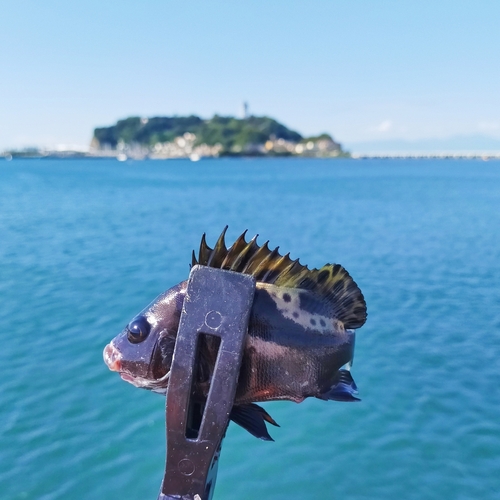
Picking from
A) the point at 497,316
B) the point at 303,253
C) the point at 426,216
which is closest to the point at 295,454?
the point at 497,316

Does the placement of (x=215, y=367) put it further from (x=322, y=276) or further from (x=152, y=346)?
(x=322, y=276)

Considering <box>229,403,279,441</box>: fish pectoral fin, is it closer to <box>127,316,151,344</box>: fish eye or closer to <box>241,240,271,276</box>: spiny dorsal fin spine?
<box>127,316,151,344</box>: fish eye

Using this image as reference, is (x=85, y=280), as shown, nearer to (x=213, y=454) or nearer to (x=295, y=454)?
(x=295, y=454)

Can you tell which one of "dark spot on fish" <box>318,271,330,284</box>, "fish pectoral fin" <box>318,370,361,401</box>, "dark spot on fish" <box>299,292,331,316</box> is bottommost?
"fish pectoral fin" <box>318,370,361,401</box>

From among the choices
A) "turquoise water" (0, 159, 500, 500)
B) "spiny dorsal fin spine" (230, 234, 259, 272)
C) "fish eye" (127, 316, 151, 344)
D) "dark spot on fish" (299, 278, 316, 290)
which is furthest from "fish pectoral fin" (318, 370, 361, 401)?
"turquoise water" (0, 159, 500, 500)

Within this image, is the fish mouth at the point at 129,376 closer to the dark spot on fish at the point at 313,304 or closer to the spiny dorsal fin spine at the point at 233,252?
the spiny dorsal fin spine at the point at 233,252

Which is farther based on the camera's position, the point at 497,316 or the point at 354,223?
the point at 354,223

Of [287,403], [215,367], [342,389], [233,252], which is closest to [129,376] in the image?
[215,367]

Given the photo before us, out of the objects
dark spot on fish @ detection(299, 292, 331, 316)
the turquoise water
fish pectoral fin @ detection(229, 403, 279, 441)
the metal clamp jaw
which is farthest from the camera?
the turquoise water
